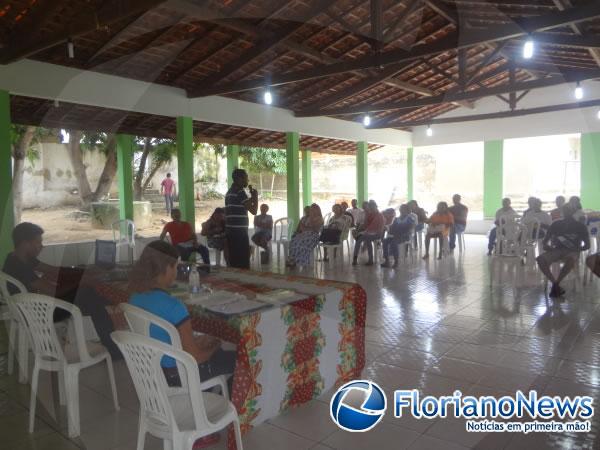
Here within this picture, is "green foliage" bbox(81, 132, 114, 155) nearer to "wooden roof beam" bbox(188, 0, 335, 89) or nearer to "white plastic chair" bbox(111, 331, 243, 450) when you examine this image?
"wooden roof beam" bbox(188, 0, 335, 89)

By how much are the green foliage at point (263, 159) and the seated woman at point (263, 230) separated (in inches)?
312

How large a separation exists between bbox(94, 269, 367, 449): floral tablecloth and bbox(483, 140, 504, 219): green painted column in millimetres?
9855

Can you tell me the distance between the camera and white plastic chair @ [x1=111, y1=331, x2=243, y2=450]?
5.51 feet

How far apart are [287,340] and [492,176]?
1056cm

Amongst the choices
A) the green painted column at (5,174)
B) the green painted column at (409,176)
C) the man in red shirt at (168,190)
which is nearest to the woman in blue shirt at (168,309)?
the green painted column at (5,174)

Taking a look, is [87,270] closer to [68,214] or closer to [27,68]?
[27,68]

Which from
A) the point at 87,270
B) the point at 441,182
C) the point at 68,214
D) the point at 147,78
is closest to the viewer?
the point at 87,270

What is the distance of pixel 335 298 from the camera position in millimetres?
2697

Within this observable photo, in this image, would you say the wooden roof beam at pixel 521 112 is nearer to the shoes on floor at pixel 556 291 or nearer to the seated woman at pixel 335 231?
the seated woman at pixel 335 231

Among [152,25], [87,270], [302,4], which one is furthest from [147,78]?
[87,270]

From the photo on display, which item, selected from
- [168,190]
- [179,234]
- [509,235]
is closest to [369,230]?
[509,235]

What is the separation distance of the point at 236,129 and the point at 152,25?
14.7 ft

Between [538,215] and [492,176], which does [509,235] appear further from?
[492,176]

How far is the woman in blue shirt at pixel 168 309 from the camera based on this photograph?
206 centimetres
